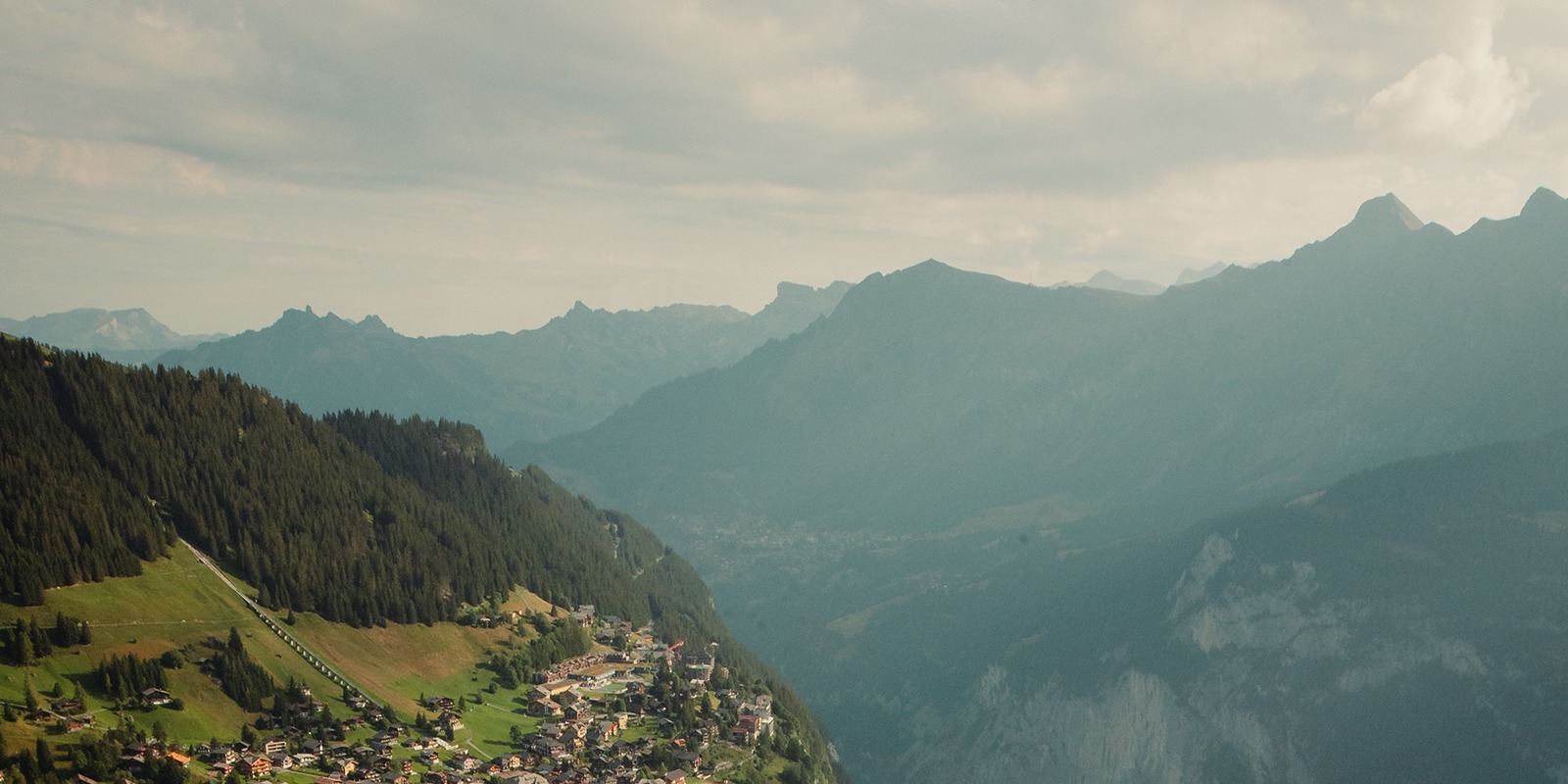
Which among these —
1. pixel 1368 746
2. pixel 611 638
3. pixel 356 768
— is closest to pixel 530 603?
pixel 611 638

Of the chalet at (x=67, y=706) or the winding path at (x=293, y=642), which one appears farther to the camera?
the winding path at (x=293, y=642)

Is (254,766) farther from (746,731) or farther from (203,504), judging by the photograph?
(746,731)

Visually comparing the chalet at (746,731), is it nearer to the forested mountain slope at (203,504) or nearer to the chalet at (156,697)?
the forested mountain slope at (203,504)

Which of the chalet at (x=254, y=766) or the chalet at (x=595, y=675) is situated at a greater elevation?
the chalet at (x=254, y=766)

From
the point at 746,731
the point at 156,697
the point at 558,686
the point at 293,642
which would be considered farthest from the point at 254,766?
the point at 746,731

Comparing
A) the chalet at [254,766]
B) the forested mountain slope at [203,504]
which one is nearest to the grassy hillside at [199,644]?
the forested mountain slope at [203,504]

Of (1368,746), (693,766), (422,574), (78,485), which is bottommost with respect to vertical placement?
(1368,746)

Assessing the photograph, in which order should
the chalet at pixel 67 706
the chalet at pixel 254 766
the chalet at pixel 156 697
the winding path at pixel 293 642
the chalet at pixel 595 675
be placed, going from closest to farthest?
1. the chalet at pixel 67 706
2. the chalet at pixel 254 766
3. the chalet at pixel 156 697
4. the winding path at pixel 293 642
5. the chalet at pixel 595 675

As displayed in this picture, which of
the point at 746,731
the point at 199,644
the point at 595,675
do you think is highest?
the point at 199,644

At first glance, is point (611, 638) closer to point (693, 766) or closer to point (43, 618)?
point (693, 766)

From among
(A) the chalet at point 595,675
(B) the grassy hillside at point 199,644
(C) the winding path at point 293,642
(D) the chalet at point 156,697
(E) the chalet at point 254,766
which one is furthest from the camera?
(A) the chalet at point 595,675

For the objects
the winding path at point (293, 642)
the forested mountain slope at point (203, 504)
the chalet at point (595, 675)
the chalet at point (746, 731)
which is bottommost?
the chalet at point (746, 731)
